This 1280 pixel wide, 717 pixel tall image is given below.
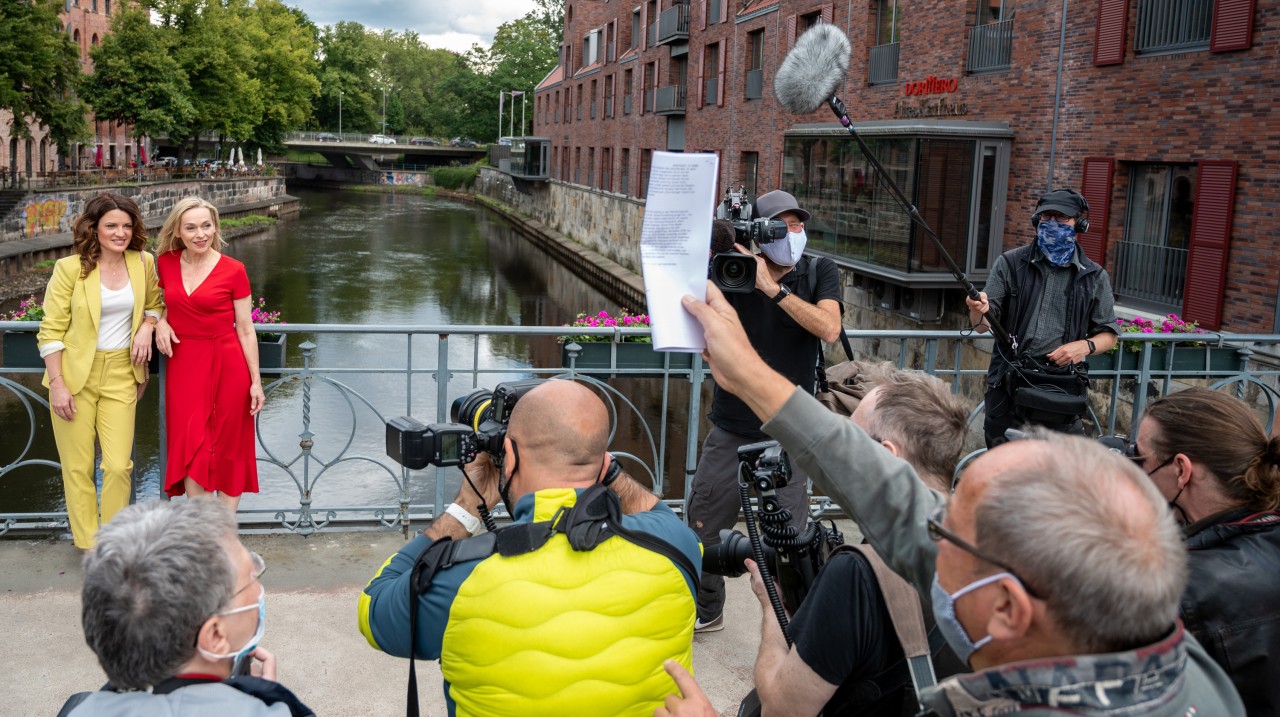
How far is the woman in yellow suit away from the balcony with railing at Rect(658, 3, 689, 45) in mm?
30689

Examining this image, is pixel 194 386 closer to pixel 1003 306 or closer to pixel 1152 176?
pixel 1003 306

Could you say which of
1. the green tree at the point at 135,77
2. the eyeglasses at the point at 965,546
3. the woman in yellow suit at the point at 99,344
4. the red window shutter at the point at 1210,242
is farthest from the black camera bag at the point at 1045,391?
the green tree at the point at 135,77

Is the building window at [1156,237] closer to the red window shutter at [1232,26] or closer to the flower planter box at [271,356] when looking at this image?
the red window shutter at [1232,26]

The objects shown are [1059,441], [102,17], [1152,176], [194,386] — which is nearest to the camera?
[1059,441]

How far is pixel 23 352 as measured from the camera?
5.36 m

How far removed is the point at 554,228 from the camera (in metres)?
52.3

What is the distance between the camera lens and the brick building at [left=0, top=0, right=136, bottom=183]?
45.3m

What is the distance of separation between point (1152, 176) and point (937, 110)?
5.15 metres

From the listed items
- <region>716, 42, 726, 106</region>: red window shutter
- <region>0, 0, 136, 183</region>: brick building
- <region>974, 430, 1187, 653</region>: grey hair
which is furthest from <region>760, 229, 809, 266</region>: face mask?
<region>0, 0, 136, 183</region>: brick building

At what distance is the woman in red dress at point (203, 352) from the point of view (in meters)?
4.96

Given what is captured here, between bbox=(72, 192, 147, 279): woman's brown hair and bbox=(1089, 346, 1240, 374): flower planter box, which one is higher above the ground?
bbox=(72, 192, 147, 279): woman's brown hair

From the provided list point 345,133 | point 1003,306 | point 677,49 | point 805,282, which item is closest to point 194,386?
point 805,282

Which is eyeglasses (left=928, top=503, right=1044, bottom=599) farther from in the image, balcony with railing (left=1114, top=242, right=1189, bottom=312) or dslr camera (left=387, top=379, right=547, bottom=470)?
balcony with railing (left=1114, top=242, right=1189, bottom=312)

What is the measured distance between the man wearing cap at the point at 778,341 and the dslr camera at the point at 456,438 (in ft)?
5.61
